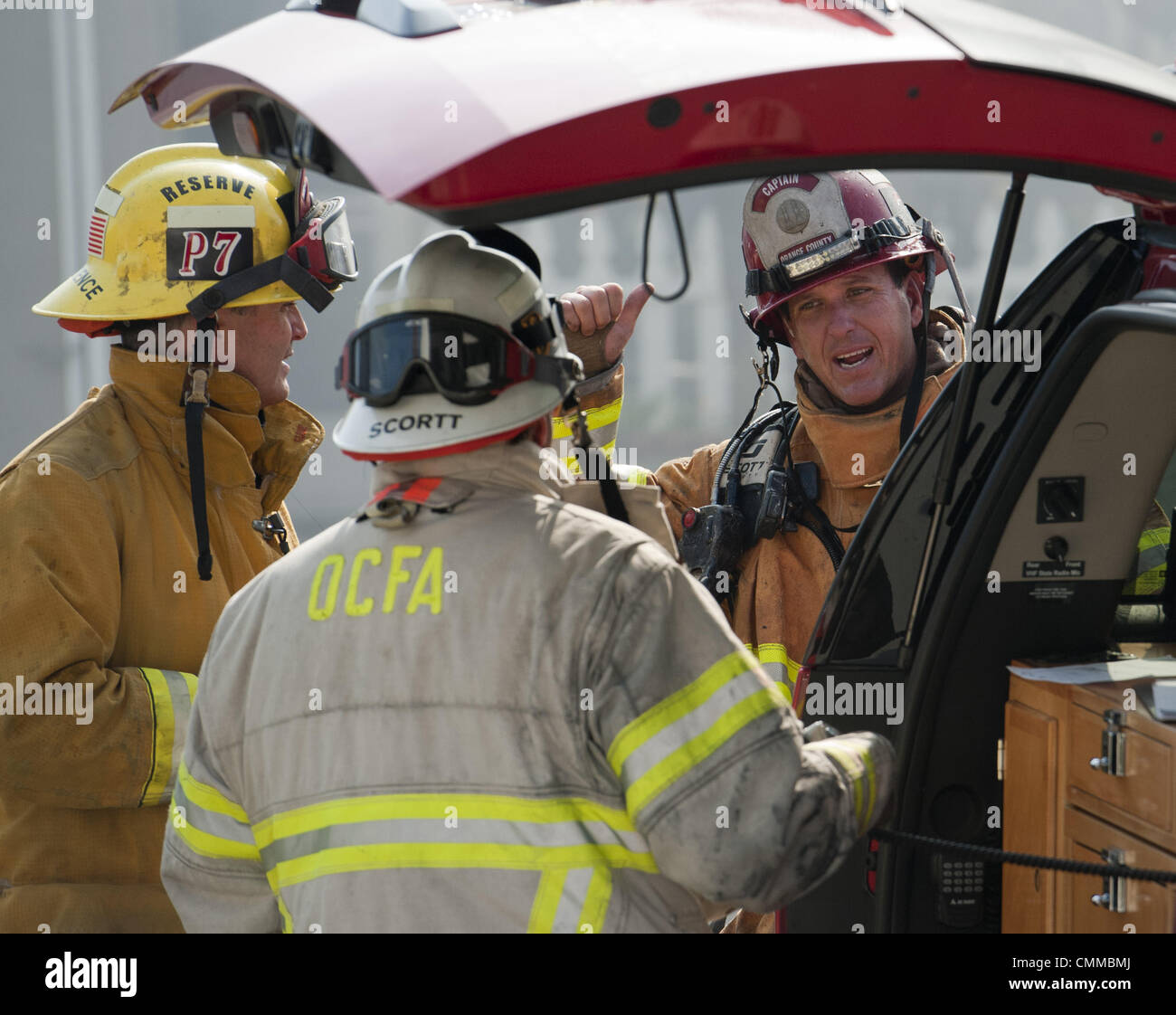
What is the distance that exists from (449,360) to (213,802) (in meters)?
0.77

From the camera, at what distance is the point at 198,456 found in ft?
9.55

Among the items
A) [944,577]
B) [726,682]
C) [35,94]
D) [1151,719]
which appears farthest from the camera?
[35,94]

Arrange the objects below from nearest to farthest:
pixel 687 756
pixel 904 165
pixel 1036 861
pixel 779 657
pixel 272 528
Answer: pixel 904 165
pixel 687 756
pixel 1036 861
pixel 272 528
pixel 779 657

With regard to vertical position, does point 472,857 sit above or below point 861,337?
below

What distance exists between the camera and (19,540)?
8.61 feet

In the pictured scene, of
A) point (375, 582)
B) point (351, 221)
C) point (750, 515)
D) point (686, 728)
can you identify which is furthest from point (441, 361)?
point (351, 221)

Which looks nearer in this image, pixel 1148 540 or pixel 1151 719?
pixel 1151 719

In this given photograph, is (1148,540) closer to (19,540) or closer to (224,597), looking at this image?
(224,597)

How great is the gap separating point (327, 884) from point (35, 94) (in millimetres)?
5775

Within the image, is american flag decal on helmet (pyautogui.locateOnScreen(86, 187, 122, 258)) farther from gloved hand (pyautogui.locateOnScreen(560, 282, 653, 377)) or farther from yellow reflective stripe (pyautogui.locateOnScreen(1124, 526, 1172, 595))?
yellow reflective stripe (pyautogui.locateOnScreen(1124, 526, 1172, 595))

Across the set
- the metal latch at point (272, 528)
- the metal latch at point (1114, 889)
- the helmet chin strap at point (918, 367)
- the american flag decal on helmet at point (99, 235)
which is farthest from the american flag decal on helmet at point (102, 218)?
the metal latch at point (1114, 889)

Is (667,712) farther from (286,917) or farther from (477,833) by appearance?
(286,917)
